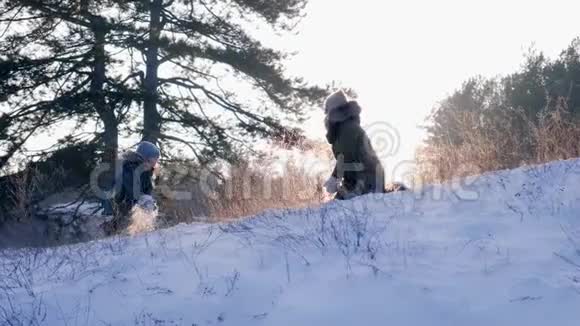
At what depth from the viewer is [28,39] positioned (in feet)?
42.3

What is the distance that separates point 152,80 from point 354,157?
786 centimetres

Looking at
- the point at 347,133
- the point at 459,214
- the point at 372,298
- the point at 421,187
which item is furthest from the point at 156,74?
the point at 372,298

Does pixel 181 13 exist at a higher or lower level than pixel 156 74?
higher

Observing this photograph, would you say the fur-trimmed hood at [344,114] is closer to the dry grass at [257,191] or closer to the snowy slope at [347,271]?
the dry grass at [257,191]

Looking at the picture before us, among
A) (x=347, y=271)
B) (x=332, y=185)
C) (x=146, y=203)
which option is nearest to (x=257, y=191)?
(x=146, y=203)

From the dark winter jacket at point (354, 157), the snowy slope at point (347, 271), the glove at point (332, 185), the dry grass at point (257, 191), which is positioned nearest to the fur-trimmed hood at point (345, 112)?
the dark winter jacket at point (354, 157)

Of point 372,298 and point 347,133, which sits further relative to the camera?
point 347,133

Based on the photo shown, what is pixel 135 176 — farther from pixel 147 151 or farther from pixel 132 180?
pixel 147 151

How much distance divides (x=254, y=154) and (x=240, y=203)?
525 cm

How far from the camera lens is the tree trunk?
12.9 meters

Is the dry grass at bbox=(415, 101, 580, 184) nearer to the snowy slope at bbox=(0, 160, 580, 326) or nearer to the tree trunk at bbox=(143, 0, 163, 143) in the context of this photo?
the snowy slope at bbox=(0, 160, 580, 326)

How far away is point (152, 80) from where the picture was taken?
43.9ft

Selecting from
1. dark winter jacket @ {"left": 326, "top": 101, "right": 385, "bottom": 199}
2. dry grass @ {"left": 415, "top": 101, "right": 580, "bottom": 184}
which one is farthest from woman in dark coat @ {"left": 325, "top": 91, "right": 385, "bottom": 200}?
dry grass @ {"left": 415, "top": 101, "right": 580, "bottom": 184}

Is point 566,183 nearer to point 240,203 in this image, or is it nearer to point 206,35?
point 240,203
